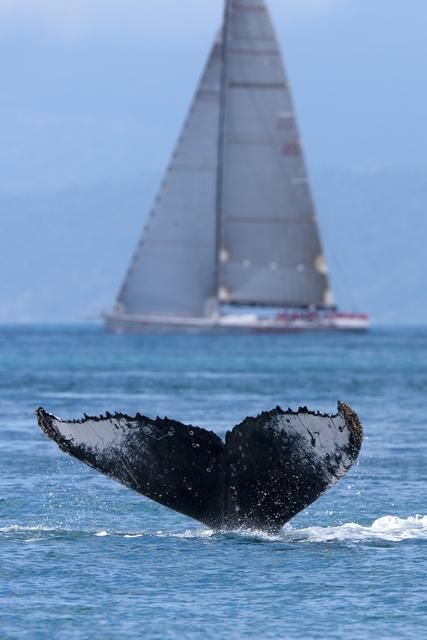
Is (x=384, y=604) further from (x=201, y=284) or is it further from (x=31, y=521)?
(x=201, y=284)

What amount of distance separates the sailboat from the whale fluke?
98868 millimetres

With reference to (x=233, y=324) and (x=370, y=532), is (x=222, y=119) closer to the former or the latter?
(x=233, y=324)

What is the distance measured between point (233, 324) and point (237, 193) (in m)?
16.8

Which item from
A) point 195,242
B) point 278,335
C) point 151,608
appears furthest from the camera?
point 278,335

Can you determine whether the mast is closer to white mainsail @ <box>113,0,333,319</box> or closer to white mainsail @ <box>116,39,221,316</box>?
white mainsail @ <box>113,0,333,319</box>

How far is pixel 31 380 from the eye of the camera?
64.2 m

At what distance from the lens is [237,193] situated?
11681cm

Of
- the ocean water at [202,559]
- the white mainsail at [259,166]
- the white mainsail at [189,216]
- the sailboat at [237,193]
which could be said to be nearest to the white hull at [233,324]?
the sailboat at [237,193]

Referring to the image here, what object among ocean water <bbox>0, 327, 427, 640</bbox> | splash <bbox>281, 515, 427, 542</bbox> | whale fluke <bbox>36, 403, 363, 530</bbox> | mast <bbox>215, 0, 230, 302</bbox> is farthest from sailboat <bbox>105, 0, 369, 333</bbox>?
whale fluke <bbox>36, 403, 363, 530</bbox>

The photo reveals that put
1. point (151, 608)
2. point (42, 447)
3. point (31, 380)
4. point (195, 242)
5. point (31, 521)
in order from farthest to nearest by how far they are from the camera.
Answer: point (195, 242) < point (31, 380) < point (42, 447) < point (31, 521) < point (151, 608)

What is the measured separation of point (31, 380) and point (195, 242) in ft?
182

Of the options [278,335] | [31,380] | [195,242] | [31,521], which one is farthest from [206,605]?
[278,335]

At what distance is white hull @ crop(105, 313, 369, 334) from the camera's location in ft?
416

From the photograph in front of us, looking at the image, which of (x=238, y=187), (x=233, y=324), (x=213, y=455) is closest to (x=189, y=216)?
(x=238, y=187)
